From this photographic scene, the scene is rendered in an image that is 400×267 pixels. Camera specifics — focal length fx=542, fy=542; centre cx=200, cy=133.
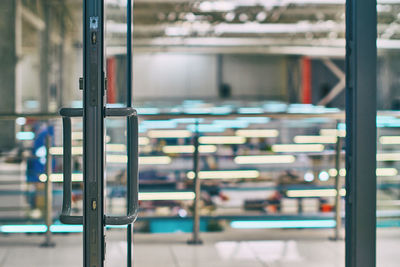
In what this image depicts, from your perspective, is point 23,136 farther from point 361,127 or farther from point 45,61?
point 45,61

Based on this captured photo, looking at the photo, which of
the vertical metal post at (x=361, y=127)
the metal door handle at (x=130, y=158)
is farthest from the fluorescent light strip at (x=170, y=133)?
the metal door handle at (x=130, y=158)

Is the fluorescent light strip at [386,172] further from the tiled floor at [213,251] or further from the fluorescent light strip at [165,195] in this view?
the fluorescent light strip at [165,195]

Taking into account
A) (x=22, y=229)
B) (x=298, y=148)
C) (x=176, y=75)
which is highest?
(x=176, y=75)

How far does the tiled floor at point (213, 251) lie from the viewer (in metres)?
2.98

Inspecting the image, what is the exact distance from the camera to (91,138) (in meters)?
1.42

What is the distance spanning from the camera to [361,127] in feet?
5.96

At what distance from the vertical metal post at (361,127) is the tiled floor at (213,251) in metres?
1.21

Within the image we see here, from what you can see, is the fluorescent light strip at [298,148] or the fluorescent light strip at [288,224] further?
the fluorescent light strip at [298,148]

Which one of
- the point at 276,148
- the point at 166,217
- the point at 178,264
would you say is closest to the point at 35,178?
the point at 166,217

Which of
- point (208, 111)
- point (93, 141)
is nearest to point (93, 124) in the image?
point (93, 141)

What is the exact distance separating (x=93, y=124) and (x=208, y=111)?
21.2 feet

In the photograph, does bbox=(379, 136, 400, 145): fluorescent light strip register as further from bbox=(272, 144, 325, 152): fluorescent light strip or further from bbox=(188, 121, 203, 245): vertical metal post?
bbox=(272, 144, 325, 152): fluorescent light strip

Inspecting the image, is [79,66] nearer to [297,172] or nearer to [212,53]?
[297,172]

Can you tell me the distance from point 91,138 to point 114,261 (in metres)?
0.42
